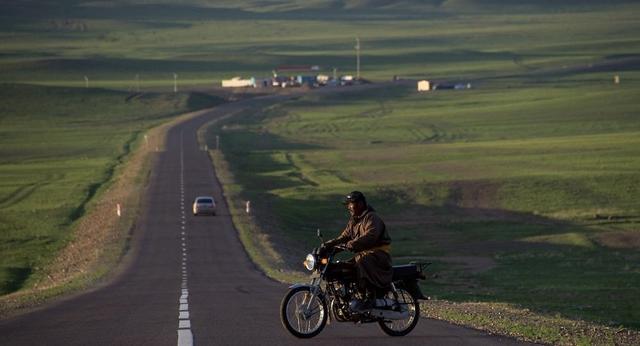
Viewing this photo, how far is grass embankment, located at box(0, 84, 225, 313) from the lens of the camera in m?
38.6

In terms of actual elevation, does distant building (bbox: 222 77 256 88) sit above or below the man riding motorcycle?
below

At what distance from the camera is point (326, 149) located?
87312mm

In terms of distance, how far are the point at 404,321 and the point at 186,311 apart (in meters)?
4.09

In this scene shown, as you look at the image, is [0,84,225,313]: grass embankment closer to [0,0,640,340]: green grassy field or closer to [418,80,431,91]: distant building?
[0,0,640,340]: green grassy field

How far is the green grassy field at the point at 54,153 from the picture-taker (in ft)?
152

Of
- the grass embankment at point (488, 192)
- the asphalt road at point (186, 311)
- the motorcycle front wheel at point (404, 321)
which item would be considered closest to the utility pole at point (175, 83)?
the grass embankment at point (488, 192)

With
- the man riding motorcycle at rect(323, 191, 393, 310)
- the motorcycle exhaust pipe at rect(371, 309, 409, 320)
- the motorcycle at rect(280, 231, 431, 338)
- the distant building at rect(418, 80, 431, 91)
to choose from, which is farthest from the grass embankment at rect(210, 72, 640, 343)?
the distant building at rect(418, 80, 431, 91)

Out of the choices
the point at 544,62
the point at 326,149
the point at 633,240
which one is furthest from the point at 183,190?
the point at 544,62

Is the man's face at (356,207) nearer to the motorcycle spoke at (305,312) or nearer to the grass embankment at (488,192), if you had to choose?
the motorcycle spoke at (305,312)

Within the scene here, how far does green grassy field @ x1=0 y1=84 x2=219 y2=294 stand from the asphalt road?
462cm

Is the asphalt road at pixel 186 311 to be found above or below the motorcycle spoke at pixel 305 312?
below

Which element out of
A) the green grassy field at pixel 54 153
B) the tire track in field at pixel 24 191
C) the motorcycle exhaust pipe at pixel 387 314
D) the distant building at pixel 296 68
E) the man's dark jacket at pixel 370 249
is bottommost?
the tire track in field at pixel 24 191

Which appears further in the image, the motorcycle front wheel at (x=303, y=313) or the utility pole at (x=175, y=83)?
the utility pole at (x=175, y=83)

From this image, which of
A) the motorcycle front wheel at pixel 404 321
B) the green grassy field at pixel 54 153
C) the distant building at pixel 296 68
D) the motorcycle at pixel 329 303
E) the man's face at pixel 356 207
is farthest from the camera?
the distant building at pixel 296 68
